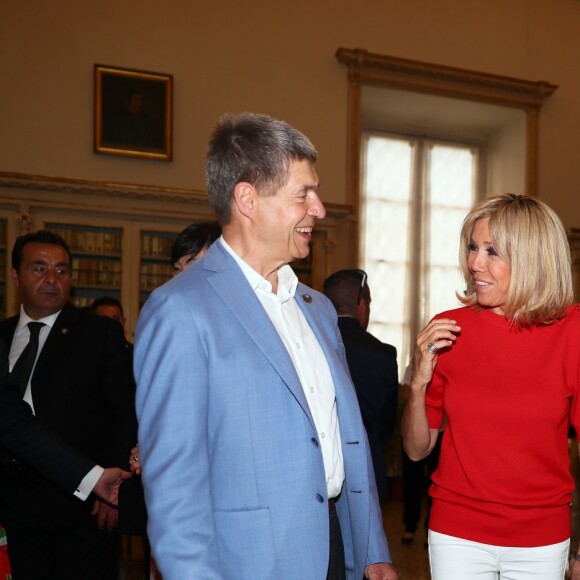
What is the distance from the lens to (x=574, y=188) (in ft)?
38.4

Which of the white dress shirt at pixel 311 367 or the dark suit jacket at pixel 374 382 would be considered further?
the dark suit jacket at pixel 374 382

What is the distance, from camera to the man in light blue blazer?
169cm

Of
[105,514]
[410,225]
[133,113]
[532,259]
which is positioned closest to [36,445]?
[105,514]

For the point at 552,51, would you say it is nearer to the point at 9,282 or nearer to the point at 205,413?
the point at 9,282

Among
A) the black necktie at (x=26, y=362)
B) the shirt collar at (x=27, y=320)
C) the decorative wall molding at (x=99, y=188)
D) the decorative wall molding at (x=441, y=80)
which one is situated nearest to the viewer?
the black necktie at (x=26, y=362)

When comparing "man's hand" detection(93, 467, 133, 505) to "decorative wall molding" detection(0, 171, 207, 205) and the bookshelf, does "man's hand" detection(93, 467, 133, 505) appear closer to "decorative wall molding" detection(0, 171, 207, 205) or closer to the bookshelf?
the bookshelf

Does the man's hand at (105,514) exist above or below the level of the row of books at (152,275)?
below

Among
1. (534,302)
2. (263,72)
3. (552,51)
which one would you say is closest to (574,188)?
(552,51)

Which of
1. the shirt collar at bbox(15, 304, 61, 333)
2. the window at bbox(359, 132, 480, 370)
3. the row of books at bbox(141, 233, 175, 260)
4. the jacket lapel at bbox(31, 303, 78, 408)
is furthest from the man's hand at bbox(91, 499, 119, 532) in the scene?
the window at bbox(359, 132, 480, 370)

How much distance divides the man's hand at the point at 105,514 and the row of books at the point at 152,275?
6.37 meters

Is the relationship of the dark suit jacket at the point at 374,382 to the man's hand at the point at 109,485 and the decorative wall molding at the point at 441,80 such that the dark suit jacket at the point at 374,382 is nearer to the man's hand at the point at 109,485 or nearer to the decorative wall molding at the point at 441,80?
the man's hand at the point at 109,485

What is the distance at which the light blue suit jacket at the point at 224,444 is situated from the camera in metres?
1.66

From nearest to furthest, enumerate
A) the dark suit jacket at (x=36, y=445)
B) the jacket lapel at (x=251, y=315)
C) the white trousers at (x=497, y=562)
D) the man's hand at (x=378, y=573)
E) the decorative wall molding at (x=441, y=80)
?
the jacket lapel at (x=251, y=315)
the man's hand at (x=378, y=573)
the white trousers at (x=497, y=562)
the dark suit jacket at (x=36, y=445)
the decorative wall molding at (x=441, y=80)

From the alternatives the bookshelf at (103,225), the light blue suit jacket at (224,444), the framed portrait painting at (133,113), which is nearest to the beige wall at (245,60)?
the framed portrait painting at (133,113)
